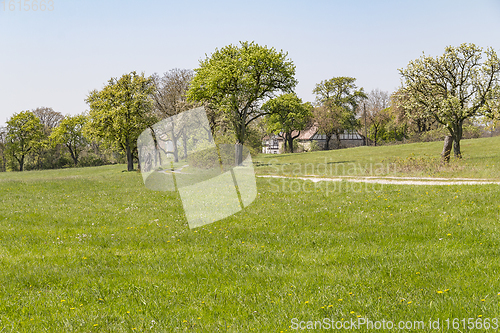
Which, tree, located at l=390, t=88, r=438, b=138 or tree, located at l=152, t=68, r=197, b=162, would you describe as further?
tree, located at l=152, t=68, r=197, b=162

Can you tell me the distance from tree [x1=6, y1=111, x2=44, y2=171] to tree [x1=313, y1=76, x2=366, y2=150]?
61.9 metres

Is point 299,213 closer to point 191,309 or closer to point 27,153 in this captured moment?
point 191,309

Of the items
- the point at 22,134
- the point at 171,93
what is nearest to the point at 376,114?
the point at 171,93

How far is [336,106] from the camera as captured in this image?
78.2 m

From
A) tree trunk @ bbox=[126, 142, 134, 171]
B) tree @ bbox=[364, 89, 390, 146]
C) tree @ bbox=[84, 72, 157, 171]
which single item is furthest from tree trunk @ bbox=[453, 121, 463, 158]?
tree @ bbox=[364, 89, 390, 146]

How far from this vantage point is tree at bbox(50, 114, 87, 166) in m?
75.6

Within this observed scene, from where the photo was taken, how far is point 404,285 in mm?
5570

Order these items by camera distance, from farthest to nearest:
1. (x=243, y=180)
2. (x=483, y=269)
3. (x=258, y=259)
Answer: (x=243, y=180), (x=258, y=259), (x=483, y=269)

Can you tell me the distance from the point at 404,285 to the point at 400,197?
8351 mm

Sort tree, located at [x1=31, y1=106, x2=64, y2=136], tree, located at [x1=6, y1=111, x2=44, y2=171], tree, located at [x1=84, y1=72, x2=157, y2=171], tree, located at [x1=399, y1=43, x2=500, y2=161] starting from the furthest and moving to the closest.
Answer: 1. tree, located at [x1=31, y1=106, x2=64, y2=136]
2. tree, located at [x1=6, y1=111, x2=44, y2=171]
3. tree, located at [x1=84, y1=72, x2=157, y2=171]
4. tree, located at [x1=399, y1=43, x2=500, y2=161]

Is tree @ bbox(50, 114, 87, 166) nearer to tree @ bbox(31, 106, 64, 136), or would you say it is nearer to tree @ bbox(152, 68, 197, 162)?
tree @ bbox(31, 106, 64, 136)

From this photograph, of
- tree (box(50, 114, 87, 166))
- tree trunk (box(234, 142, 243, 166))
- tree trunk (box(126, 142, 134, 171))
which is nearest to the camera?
tree trunk (box(234, 142, 243, 166))

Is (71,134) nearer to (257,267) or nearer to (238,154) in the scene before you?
(238,154)

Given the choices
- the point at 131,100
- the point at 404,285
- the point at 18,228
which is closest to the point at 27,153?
the point at 131,100
